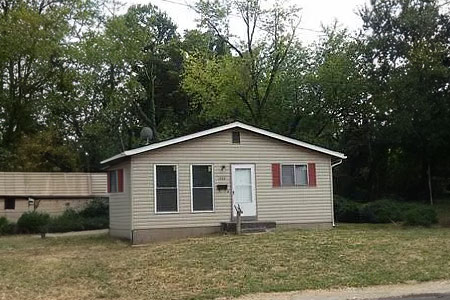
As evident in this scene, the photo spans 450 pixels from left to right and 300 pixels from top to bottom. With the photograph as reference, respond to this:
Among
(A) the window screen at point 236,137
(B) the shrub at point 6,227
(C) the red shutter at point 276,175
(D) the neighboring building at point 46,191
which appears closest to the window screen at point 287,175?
(C) the red shutter at point 276,175

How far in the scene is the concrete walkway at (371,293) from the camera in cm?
1093

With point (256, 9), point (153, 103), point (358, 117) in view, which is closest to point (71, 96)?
point (153, 103)

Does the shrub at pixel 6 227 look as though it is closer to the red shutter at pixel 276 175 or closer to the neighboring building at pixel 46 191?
the neighboring building at pixel 46 191

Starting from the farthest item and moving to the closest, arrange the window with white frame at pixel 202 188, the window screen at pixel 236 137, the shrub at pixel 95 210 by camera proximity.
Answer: the shrub at pixel 95 210 < the window screen at pixel 236 137 < the window with white frame at pixel 202 188

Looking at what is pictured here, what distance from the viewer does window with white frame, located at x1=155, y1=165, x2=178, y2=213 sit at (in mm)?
19938

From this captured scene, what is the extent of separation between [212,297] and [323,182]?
11609mm

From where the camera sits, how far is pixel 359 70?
1330 inches

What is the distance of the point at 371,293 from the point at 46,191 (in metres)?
25.6

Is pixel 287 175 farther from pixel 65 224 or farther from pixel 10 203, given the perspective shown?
pixel 10 203

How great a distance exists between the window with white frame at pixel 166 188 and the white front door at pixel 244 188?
2.04 m

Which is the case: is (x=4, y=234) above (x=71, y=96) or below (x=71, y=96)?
below

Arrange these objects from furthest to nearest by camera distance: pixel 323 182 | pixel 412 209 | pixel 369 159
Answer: pixel 369 159
pixel 412 209
pixel 323 182

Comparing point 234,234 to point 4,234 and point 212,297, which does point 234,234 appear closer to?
point 212,297

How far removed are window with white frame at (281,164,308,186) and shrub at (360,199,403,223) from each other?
20.1 feet
